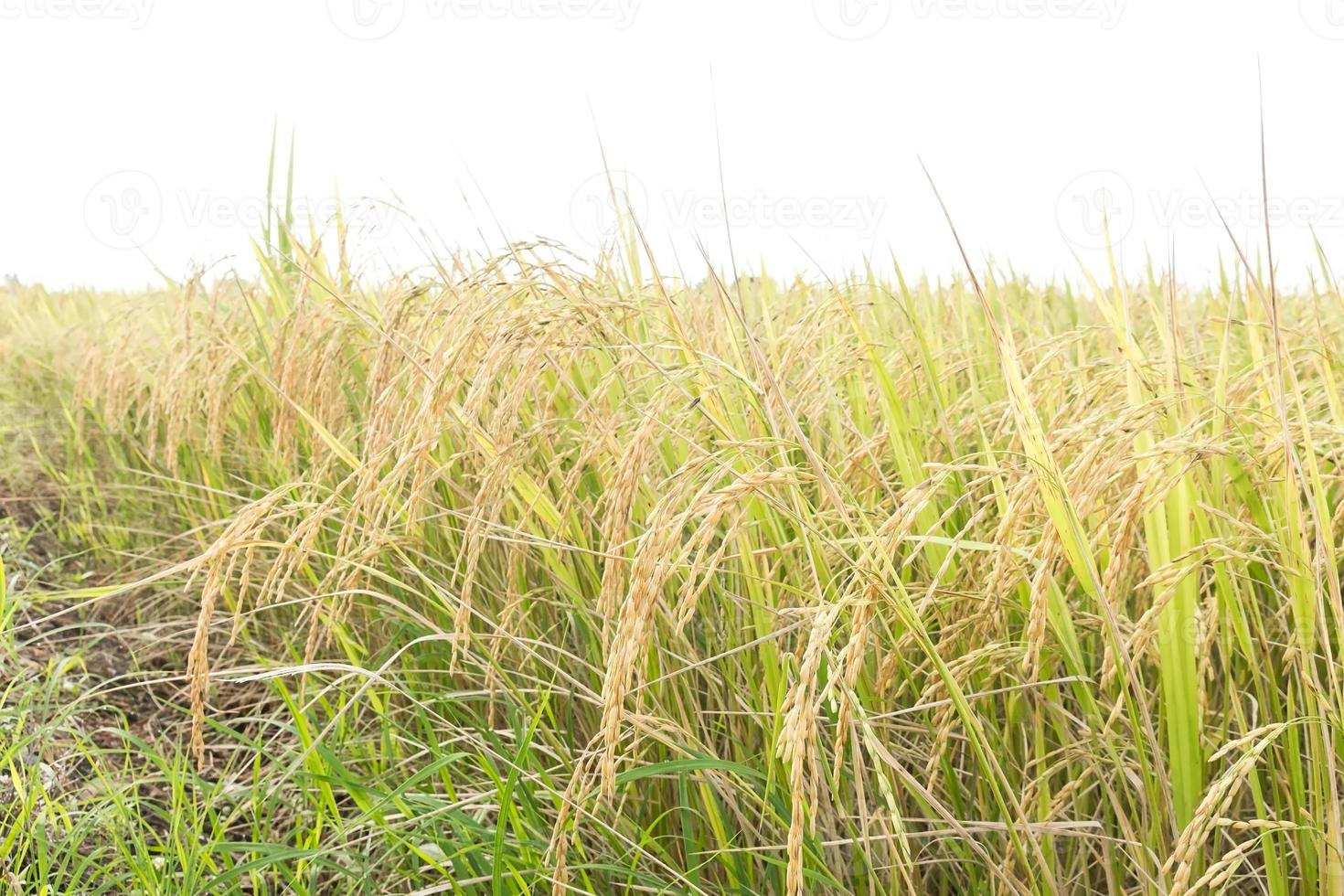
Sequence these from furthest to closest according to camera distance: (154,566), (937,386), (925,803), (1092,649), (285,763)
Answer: (154,566) < (285,763) < (937,386) < (1092,649) < (925,803)

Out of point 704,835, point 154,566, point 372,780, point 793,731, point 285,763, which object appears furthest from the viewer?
point 154,566

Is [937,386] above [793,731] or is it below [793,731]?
above

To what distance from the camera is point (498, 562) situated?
7.75 feet

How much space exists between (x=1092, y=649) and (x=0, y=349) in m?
5.86

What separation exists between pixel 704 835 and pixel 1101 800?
24.3 inches

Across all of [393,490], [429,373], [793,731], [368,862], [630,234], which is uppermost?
[630,234]

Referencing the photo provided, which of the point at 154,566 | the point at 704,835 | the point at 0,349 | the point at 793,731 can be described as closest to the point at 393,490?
the point at 704,835

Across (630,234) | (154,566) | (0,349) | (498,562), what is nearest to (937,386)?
(498,562)

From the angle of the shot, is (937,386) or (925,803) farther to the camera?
(937,386)

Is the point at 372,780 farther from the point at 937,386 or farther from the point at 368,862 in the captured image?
the point at 937,386

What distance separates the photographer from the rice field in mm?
1232

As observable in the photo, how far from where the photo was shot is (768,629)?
5.46 feet

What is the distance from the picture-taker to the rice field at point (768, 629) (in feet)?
4.04

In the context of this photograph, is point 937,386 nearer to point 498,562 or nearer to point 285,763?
point 498,562
